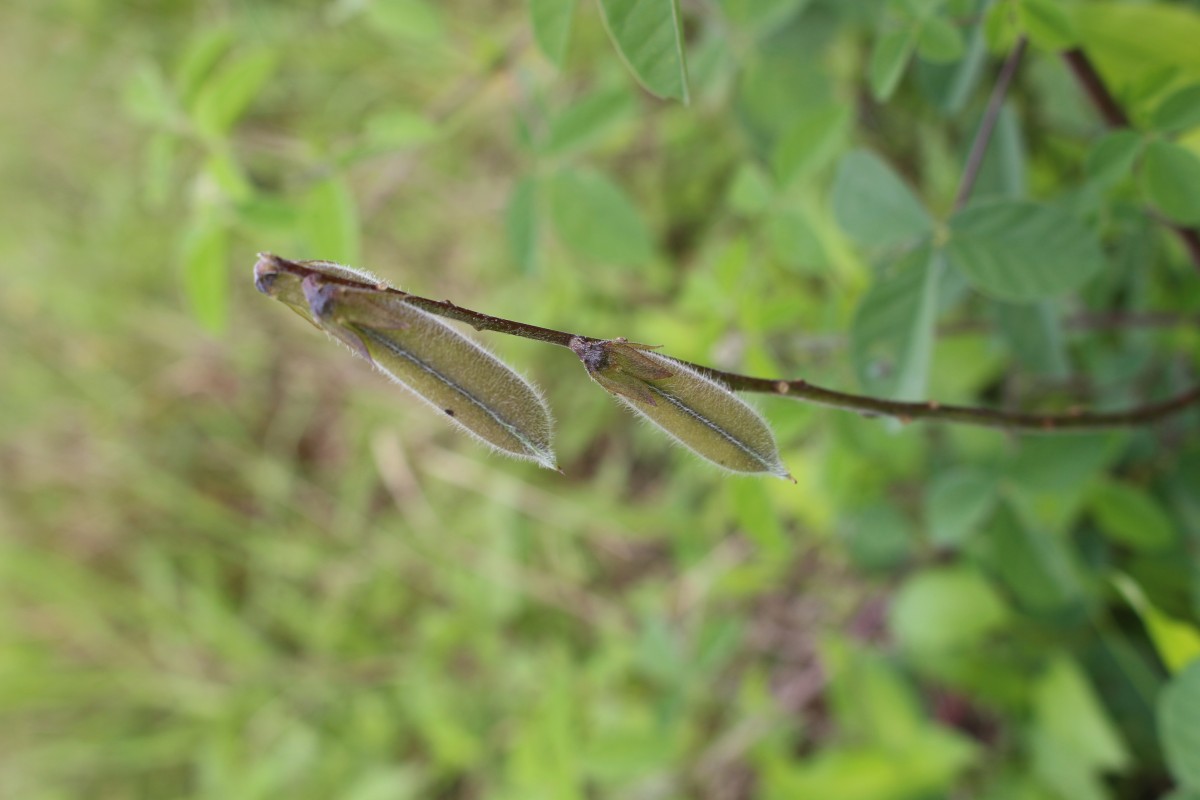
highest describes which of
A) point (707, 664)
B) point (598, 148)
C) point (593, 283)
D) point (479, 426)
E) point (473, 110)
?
point (473, 110)

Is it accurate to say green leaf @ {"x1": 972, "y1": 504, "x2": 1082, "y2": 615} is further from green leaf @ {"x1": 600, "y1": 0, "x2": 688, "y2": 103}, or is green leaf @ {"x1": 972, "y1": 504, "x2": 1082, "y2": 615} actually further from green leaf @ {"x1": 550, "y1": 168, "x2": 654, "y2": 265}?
green leaf @ {"x1": 600, "y1": 0, "x2": 688, "y2": 103}

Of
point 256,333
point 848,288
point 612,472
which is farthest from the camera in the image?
point 256,333

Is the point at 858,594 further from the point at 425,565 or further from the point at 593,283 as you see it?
the point at 425,565

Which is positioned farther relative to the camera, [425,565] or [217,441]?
[217,441]

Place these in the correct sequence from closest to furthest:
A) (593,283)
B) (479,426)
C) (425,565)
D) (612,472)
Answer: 1. (479,426)
2. (593,283)
3. (612,472)
4. (425,565)

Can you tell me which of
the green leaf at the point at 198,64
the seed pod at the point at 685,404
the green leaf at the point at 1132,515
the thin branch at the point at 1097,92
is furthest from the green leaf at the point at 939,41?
the green leaf at the point at 198,64

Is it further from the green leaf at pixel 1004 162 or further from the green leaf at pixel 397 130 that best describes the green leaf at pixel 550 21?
the green leaf at pixel 1004 162

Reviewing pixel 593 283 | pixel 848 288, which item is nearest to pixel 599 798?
pixel 593 283
